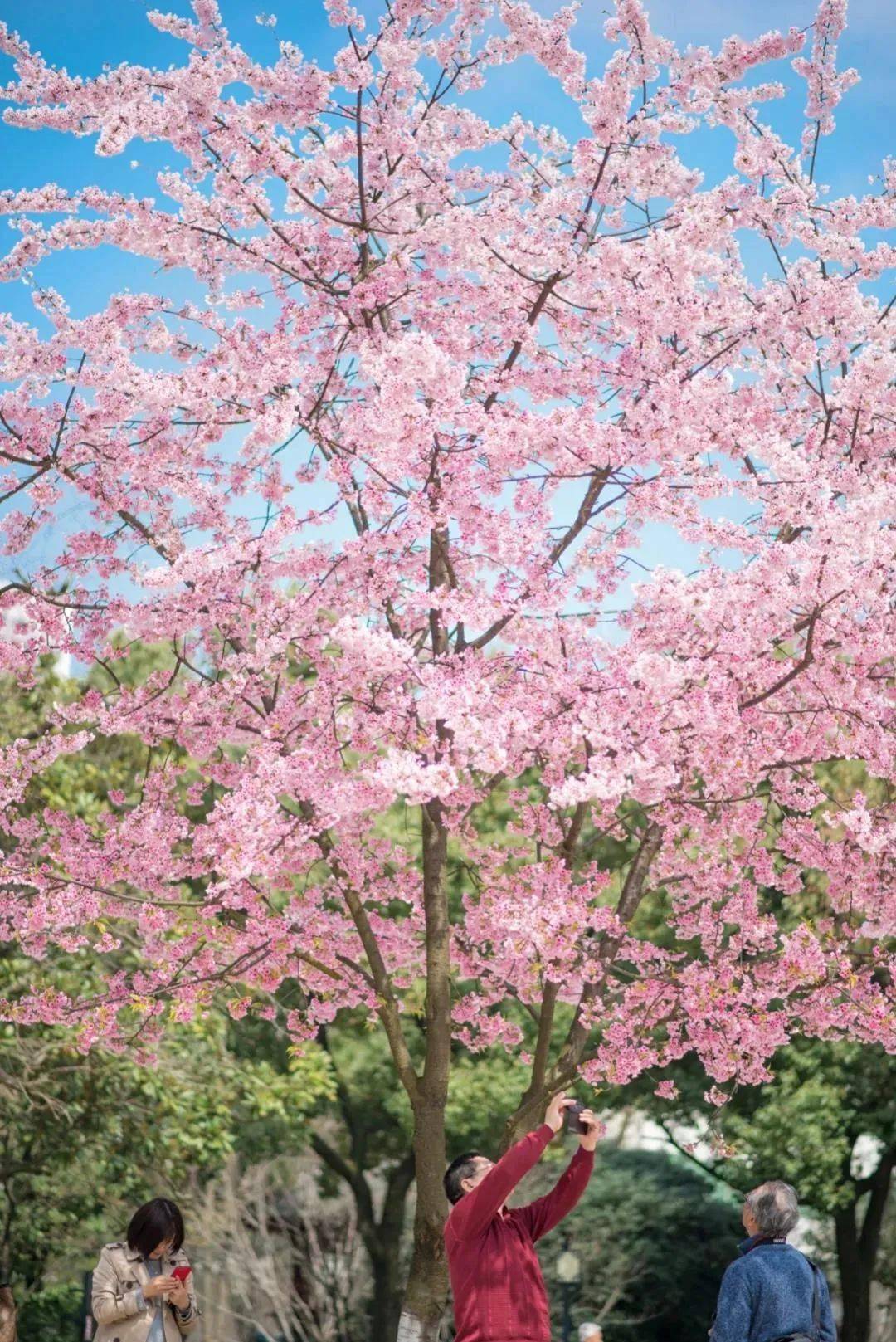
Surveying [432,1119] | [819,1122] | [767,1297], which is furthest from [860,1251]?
[767,1297]

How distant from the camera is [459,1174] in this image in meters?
4.03

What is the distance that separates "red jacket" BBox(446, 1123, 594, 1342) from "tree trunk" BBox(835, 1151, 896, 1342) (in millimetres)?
12610

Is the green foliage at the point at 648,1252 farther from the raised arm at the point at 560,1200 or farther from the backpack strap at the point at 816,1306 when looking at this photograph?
the raised arm at the point at 560,1200

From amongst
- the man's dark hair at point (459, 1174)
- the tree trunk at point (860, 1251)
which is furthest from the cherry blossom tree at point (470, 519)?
the tree trunk at point (860, 1251)

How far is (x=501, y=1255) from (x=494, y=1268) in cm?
4

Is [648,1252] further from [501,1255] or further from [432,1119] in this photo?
[501,1255]

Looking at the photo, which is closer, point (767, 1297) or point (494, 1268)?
point (494, 1268)

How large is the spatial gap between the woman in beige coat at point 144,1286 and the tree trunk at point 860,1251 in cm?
1238

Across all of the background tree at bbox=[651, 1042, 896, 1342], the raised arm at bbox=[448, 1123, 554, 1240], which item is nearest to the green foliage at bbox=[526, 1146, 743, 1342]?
the background tree at bbox=[651, 1042, 896, 1342]

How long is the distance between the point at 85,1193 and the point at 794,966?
26.7 feet

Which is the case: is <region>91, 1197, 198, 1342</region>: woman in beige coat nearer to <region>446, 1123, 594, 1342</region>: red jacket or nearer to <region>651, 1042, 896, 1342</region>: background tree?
<region>446, 1123, 594, 1342</region>: red jacket

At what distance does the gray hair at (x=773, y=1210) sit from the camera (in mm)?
4121

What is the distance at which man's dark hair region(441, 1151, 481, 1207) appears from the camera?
4012mm

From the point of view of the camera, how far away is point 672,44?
659cm
